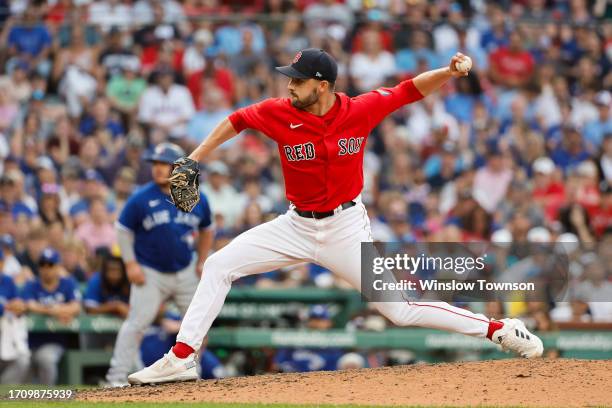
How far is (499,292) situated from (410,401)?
13.0 feet

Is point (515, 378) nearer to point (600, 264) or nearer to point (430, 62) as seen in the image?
point (600, 264)

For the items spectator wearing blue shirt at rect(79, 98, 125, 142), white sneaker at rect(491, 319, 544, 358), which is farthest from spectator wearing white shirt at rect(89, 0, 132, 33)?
white sneaker at rect(491, 319, 544, 358)

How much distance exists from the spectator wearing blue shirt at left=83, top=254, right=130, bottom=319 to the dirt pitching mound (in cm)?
350

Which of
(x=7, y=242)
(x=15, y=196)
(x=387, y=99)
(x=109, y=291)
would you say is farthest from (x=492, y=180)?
(x=387, y=99)

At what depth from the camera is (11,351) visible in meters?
10.4

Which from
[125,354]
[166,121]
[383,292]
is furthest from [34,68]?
[383,292]

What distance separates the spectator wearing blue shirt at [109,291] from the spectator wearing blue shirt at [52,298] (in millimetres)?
153

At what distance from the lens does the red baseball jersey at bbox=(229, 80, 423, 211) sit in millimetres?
7035

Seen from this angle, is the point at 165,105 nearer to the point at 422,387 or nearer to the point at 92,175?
the point at 92,175

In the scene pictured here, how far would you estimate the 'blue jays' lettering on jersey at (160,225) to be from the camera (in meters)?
9.73

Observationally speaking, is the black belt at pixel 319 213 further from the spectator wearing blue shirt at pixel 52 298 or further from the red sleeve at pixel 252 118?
the spectator wearing blue shirt at pixel 52 298

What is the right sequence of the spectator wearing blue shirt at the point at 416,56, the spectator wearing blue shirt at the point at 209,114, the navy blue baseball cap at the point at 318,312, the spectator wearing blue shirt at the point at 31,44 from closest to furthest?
the navy blue baseball cap at the point at 318,312, the spectator wearing blue shirt at the point at 209,114, the spectator wearing blue shirt at the point at 31,44, the spectator wearing blue shirt at the point at 416,56

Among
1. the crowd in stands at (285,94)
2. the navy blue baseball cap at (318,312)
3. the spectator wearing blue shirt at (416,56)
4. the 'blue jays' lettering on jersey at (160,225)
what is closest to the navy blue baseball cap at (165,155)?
the 'blue jays' lettering on jersey at (160,225)

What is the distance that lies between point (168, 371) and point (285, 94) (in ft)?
25.3
